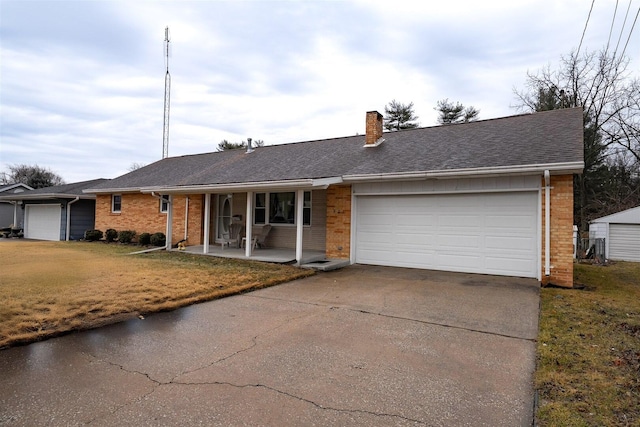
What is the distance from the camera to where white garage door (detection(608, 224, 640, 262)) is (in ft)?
51.4

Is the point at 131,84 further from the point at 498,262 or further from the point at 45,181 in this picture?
the point at 45,181

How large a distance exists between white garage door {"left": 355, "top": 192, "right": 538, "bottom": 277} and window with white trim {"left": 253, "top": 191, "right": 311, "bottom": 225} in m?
2.46

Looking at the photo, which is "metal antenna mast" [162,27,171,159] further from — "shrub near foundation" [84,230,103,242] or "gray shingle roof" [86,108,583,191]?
"shrub near foundation" [84,230,103,242]

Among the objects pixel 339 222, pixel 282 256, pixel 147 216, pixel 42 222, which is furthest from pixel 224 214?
pixel 42 222

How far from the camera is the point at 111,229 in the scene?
1747 cm

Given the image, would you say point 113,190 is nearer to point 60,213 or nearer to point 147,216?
point 147,216

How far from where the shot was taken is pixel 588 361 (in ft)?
12.7

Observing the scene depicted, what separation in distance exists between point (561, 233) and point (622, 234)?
1100cm

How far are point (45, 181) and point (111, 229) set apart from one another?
119ft

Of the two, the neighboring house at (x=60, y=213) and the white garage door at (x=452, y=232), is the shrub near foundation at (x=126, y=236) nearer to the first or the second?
Answer: the neighboring house at (x=60, y=213)

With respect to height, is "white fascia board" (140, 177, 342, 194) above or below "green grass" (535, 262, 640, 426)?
above

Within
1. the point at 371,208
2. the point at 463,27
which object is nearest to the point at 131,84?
the point at 371,208

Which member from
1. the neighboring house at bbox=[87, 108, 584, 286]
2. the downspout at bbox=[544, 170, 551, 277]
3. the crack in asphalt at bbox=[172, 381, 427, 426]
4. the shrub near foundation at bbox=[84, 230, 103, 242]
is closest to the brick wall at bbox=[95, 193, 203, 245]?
the neighboring house at bbox=[87, 108, 584, 286]

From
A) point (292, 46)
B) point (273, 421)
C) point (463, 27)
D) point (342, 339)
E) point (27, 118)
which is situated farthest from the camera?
point (27, 118)
